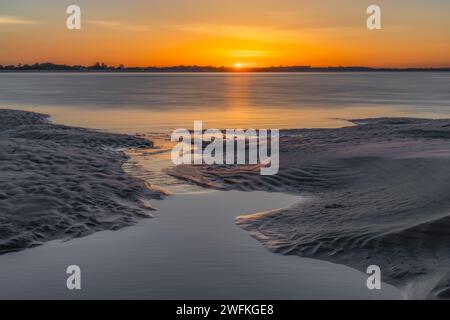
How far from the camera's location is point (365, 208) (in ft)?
35.1

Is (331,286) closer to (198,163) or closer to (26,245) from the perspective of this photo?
(26,245)

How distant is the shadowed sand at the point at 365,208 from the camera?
7758mm

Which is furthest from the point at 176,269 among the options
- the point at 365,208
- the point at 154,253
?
the point at 365,208

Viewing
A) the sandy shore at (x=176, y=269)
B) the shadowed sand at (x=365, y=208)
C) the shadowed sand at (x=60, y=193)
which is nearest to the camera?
the sandy shore at (x=176, y=269)

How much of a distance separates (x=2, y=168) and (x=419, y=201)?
9255 mm

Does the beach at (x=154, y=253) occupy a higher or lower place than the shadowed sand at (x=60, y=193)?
lower

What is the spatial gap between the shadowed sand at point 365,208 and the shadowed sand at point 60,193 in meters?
2.21

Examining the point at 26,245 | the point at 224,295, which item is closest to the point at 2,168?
the point at 26,245

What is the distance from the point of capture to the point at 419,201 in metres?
10.6

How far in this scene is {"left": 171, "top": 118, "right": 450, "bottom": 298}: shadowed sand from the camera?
7.76m

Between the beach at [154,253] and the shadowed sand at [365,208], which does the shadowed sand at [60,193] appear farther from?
the shadowed sand at [365,208]

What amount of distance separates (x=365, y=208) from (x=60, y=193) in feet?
19.7

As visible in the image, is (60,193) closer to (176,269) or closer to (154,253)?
(154,253)

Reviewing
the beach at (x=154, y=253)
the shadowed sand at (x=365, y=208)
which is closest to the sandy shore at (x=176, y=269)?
the beach at (x=154, y=253)
